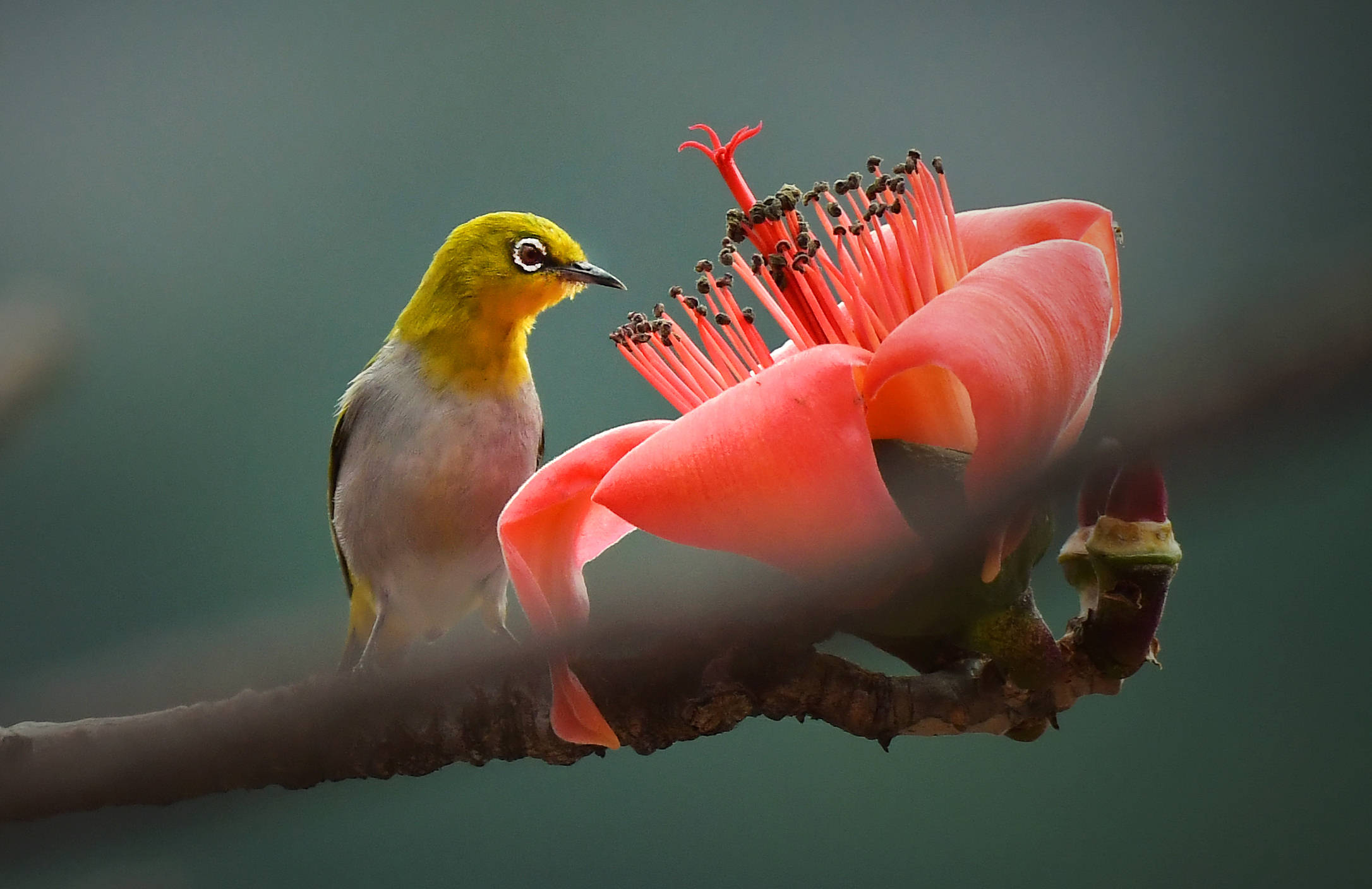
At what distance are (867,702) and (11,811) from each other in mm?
201

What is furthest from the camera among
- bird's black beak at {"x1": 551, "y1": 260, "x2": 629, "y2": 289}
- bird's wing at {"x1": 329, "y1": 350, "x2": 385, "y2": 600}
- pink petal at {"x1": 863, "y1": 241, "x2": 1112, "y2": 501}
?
bird's wing at {"x1": 329, "y1": 350, "x2": 385, "y2": 600}

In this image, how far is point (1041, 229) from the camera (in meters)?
0.24

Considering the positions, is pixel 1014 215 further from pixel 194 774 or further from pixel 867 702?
pixel 194 774

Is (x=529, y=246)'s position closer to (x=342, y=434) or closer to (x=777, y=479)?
(x=342, y=434)

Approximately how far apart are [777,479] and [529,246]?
39 cm

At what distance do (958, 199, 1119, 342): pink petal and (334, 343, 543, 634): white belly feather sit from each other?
13.0 inches

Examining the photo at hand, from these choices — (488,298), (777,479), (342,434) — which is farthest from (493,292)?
(777,479)

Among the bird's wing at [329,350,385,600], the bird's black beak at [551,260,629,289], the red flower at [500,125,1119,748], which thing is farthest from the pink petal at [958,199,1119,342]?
the bird's wing at [329,350,385,600]

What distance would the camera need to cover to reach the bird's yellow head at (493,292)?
534 mm

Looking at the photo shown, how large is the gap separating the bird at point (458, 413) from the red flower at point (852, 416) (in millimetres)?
282

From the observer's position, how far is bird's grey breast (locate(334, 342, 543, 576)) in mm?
551

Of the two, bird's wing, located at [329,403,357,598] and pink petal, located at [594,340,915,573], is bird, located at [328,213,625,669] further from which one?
pink petal, located at [594,340,915,573]

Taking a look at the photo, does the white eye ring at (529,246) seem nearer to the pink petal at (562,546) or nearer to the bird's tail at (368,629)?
the bird's tail at (368,629)

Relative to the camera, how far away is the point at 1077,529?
227 millimetres
